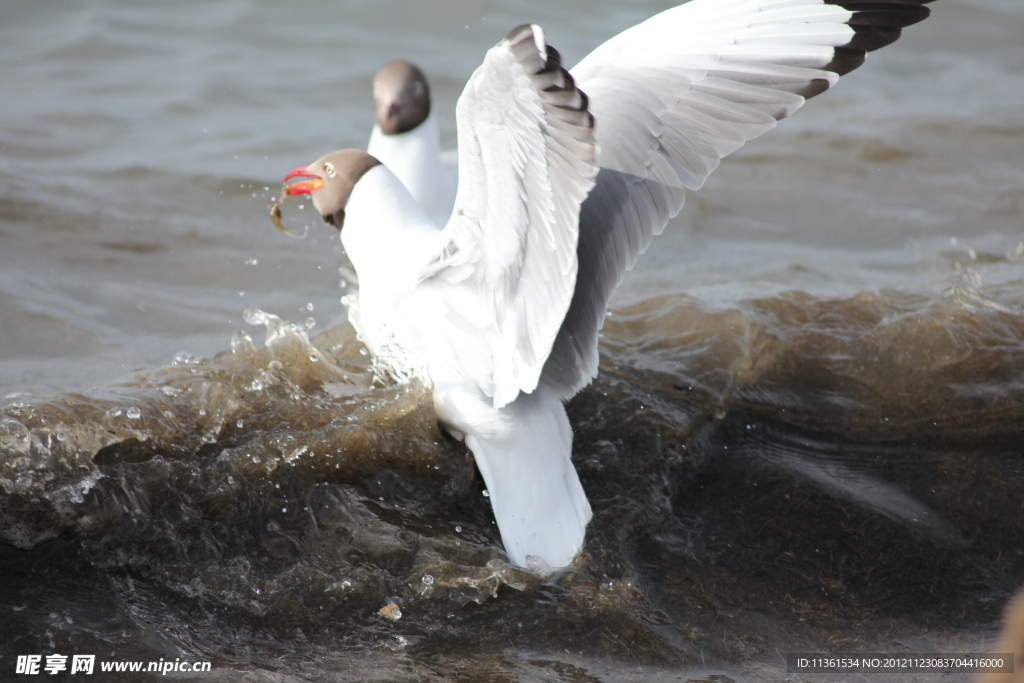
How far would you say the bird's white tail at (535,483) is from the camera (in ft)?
8.66

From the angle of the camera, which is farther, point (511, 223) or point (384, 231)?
point (384, 231)

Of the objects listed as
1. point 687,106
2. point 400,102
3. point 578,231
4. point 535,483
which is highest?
point 687,106

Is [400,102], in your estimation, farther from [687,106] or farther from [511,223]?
[511,223]

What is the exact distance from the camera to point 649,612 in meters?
2.43

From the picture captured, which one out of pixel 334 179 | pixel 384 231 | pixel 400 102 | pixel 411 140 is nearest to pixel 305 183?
pixel 334 179

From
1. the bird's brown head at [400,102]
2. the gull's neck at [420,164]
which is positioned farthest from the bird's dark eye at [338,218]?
the bird's brown head at [400,102]

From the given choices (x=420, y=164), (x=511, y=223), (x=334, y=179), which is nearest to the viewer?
(x=511, y=223)

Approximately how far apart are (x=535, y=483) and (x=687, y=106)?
1.30 meters

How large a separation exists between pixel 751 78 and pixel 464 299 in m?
1.17

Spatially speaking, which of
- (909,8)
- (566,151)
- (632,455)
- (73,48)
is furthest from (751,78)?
(73,48)

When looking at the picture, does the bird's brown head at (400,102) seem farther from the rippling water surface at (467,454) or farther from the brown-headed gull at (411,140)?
the rippling water surface at (467,454)

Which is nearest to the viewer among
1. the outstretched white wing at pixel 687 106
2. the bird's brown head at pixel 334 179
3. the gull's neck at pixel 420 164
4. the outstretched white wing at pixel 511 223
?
the outstretched white wing at pixel 511 223

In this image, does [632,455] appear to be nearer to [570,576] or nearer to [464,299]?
[570,576]

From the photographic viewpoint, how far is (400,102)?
4.53 metres
